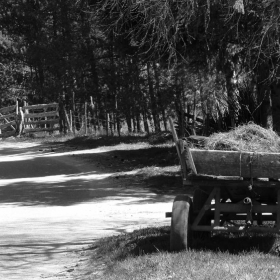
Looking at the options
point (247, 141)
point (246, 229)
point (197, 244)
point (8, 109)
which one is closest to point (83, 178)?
point (197, 244)

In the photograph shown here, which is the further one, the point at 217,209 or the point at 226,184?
the point at 217,209

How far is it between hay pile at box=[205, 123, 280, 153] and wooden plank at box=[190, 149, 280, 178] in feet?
1.07

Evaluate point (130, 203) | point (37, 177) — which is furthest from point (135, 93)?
point (130, 203)

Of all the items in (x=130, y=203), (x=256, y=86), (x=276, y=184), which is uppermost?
(x=256, y=86)

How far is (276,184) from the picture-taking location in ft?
24.3

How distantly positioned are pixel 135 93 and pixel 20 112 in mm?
7623

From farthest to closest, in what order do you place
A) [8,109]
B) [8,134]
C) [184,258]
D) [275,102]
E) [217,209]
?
[8,109]
[8,134]
[275,102]
[217,209]
[184,258]

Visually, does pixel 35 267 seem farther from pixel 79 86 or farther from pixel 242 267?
pixel 79 86

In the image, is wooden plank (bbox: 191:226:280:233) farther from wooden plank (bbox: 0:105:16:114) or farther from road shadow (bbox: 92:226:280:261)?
wooden plank (bbox: 0:105:16:114)

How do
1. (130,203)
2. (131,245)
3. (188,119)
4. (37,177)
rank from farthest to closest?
1. (188,119)
2. (37,177)
3. (130,203)
4. (131,245)

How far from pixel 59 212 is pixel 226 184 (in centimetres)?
627

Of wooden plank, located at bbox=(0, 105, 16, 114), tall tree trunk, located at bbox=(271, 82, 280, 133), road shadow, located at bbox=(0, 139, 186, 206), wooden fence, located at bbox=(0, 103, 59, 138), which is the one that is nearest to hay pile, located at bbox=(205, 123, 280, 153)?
road shadow, located at bbox=(0, 139, 186, 206)

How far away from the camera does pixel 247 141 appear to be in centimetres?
796

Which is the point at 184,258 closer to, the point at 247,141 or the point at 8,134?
the point at 247,141
